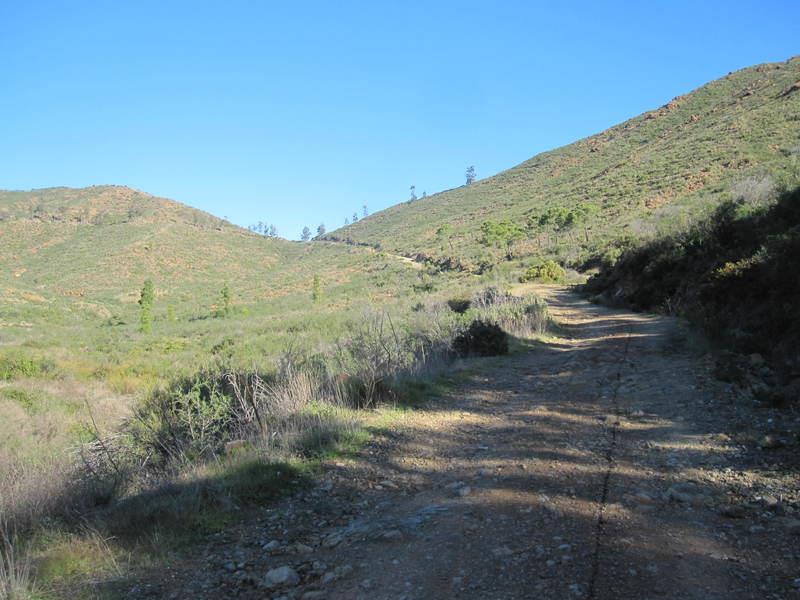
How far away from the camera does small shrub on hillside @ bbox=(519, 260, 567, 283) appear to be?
92.9 feet

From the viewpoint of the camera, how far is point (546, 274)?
94.3 ft

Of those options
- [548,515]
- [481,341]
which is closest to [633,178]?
[481,341]

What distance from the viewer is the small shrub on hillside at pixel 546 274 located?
2831 cm

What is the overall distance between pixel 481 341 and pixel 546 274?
19461 millimetres

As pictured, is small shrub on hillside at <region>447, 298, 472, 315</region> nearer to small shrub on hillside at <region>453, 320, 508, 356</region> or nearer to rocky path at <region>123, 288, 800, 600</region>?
small shrub on hillside at <region>453, 320, 508, 356</region>

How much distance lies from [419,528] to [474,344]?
724 centimetres

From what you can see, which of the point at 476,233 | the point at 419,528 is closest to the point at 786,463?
the point at 419,528

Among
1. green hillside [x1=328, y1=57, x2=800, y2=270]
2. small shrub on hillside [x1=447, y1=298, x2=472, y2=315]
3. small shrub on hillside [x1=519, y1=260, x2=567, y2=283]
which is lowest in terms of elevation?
small shrub on hillside [x1=447, y1=298, x2=472, y2=315]

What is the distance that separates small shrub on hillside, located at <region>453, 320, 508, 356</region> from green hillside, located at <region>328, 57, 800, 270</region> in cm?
881

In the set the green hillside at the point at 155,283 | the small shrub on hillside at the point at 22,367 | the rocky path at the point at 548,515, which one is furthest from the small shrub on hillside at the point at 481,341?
the small shrub on hillside at the point at 22,367

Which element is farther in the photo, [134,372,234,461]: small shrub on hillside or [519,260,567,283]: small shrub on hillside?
[519,260,567,283]: small shrub on hillside

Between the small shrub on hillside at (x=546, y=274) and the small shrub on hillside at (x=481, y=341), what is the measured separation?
60.1 ft

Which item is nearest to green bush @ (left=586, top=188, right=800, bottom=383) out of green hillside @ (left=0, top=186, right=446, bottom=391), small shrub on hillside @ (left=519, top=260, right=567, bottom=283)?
green hillside @ (left=0, top=186, right=446, bottom=391)

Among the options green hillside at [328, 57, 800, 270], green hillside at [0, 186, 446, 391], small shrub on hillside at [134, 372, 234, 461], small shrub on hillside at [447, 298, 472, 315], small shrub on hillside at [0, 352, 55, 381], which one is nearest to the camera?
small shrub on hillside at [134, 372, 234, 461]
